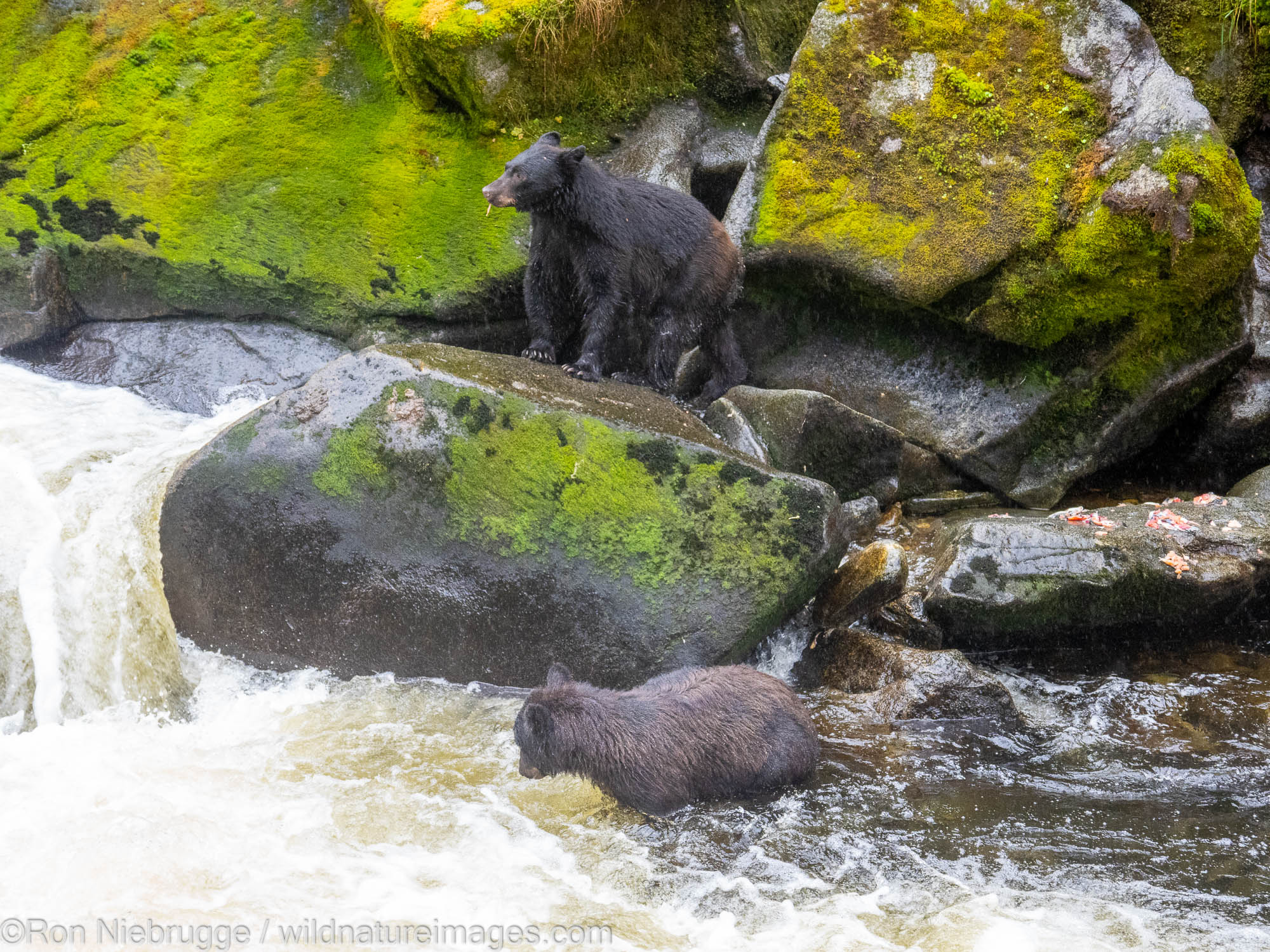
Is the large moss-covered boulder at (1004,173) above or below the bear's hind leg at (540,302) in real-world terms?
above

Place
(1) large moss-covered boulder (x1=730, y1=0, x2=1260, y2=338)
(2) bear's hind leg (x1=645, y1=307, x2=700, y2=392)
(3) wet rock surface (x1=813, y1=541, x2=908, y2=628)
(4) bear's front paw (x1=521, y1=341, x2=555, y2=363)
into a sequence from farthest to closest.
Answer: (2) bear's hind leg (x1=645, y1=307, x2=700, y2=392)
(4) bear's front paw (x1=521, y1=341, x2=555, y2=363)
(1) large moss-covered boulder (x1=730, y1=0, x2=1260, y2=338)
(3) wet rock surface (x1=813, y1=541, x2=908, y2=628)

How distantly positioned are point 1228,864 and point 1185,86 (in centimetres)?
619

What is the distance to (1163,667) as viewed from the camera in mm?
6754

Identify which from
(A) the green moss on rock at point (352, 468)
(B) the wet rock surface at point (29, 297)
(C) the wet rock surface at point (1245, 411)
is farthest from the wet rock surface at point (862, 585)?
(B) the wet rock surface at point (29, 297)

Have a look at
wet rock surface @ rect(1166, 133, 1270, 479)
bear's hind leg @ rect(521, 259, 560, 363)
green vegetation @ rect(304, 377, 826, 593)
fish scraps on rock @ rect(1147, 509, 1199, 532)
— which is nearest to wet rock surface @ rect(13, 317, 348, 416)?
bear's hind leg @ rect(521, 259, 560, 363)

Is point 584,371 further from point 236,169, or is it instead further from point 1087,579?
point 236,169

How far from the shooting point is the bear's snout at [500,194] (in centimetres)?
768

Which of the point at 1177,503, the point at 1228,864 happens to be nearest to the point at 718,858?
the point at 1228,864

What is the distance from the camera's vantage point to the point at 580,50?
959cm

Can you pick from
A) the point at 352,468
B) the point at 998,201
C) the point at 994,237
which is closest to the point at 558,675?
the point at 352,468

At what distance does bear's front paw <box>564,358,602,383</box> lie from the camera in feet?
25.2

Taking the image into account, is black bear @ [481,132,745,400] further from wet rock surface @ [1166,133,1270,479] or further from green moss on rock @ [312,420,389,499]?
wet rock surface @ [1166,133,1270,479]

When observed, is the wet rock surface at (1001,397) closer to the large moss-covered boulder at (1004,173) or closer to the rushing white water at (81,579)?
the large moss-covered boulder at (1004,173)

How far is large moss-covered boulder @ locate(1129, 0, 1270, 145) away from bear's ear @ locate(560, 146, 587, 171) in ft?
18.7
